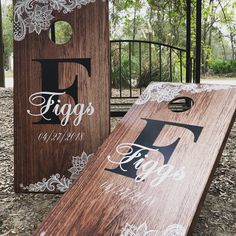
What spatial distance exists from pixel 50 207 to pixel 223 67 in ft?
27.3

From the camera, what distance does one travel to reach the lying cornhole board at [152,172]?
91 centimetres

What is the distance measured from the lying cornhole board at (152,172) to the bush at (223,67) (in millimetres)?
7977

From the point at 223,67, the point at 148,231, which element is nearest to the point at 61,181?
the point at 148,231

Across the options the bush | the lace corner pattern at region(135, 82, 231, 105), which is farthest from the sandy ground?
the bush

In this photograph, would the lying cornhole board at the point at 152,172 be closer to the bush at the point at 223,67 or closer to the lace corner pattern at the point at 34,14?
the lace corner pattern at the point at 34,14

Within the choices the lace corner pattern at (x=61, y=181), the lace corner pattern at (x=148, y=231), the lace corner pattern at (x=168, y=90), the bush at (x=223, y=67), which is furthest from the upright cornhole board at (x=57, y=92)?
the bush at (x=223, y=67)

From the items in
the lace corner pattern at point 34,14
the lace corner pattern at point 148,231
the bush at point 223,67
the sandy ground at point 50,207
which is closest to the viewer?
the lace corner pattern at point 148,231

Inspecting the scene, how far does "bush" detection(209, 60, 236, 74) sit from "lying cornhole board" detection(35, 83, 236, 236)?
798 cm

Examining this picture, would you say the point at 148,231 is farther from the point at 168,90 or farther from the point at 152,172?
the point at 168,90

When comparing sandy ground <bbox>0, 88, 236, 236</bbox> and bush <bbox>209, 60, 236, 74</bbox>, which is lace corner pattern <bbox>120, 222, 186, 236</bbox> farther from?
bush <bbox>209, 60, 236, 74</bbox>

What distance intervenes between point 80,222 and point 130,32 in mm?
4585

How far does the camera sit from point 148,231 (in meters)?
0.88

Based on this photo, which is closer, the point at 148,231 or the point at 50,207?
the point at 148,231

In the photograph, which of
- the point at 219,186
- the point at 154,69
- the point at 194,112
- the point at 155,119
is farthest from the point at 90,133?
the point at 154,69
